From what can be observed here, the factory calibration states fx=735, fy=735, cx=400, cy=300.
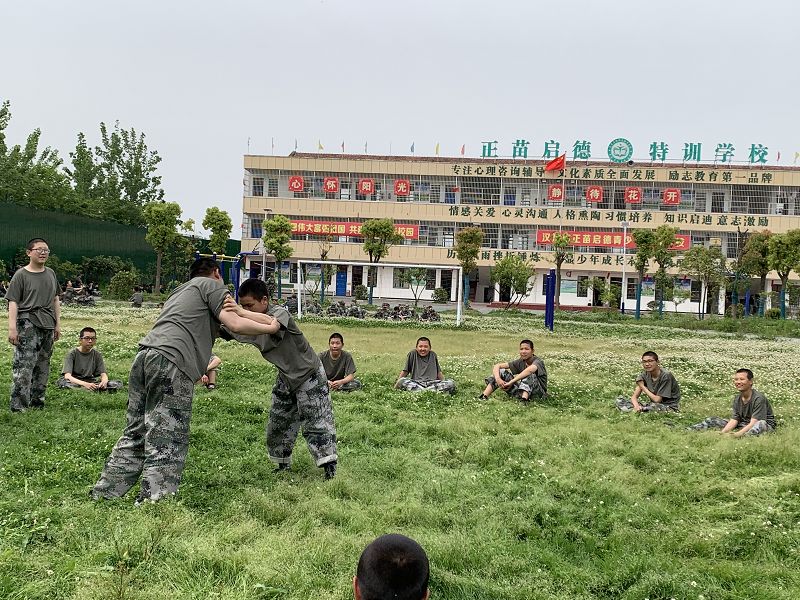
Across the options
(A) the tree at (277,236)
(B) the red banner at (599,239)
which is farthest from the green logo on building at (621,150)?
(A) the tree at (277,236)

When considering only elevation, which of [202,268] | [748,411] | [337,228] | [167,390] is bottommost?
[748,411]

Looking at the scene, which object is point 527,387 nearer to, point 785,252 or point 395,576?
point 395,576

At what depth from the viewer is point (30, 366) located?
855 centimetres

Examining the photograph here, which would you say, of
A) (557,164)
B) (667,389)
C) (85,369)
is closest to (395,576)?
(85,369)

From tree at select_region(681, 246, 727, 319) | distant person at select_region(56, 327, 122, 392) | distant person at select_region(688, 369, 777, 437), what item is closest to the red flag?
tree at select_region(681, 246, 727, 319)

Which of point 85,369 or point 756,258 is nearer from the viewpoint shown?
point 85,369

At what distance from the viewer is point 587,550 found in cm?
493

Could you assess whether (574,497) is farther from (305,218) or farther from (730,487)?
(305,218)

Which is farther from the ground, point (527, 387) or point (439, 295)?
point (439, 295)

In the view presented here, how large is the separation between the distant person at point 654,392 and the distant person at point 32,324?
25.5 ft

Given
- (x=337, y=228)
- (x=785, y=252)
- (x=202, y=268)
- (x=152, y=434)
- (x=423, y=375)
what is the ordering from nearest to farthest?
(x=152, y=434)
(x=202, y=268)
(x=423, y=375)
(x=785, y=252)
(x=337, y=228)

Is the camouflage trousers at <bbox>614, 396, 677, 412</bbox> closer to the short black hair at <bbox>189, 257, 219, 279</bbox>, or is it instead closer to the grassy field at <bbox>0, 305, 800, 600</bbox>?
the grassy field at <bbox>0, 305, 800, 600</bbox>

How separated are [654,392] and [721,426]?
1465 millimetres

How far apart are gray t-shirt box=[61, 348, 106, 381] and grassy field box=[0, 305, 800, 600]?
2.60 ft
